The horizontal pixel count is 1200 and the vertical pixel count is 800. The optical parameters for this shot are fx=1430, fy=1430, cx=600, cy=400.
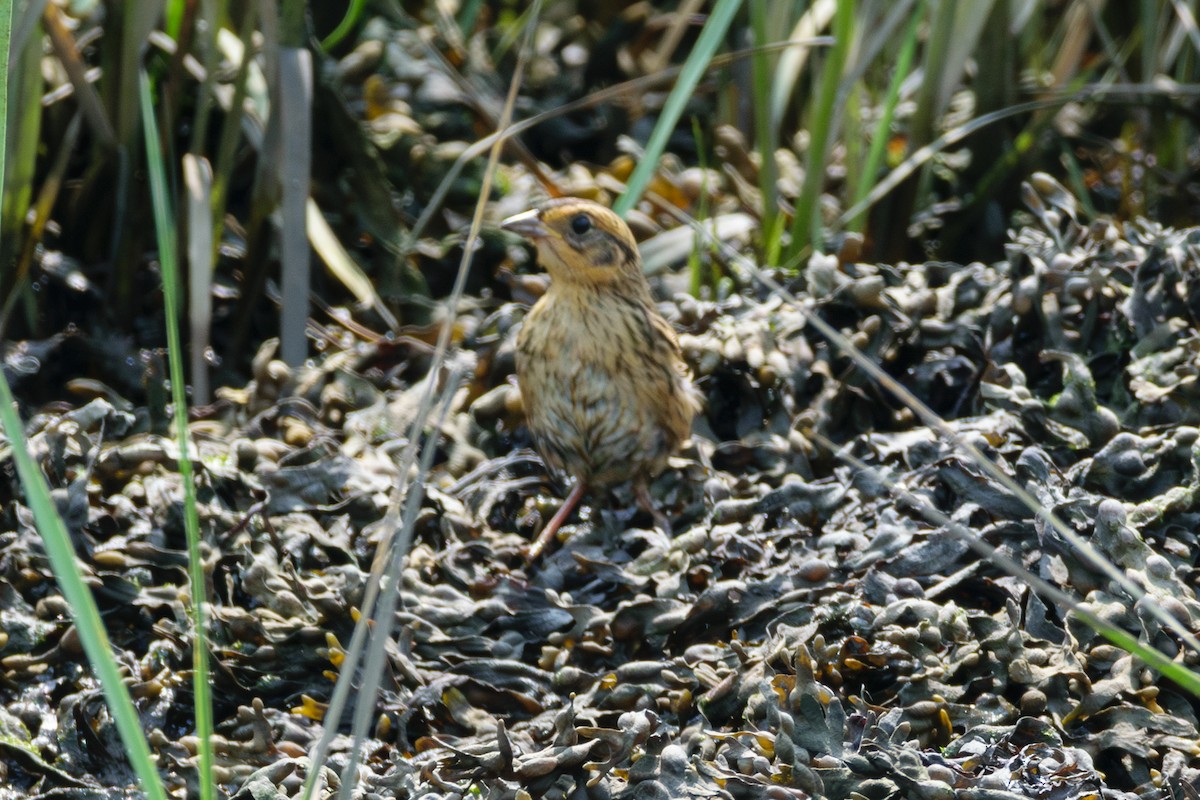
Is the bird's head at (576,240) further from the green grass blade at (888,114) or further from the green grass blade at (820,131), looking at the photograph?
the green grass blade at (888,114)

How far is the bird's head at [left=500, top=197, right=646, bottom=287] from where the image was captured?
3307 mm

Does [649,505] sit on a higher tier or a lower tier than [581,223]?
lower

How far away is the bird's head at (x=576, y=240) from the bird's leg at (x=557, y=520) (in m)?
0.48

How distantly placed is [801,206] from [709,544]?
130cm

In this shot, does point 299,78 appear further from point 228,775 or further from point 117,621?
point 228,775

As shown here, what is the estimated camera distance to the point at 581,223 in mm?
3320

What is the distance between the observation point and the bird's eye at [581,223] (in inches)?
130

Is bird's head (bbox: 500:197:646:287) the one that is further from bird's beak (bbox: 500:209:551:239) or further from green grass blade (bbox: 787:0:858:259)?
green grass blade (bbox: 787:0:858:259)

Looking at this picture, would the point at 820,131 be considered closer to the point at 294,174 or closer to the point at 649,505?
the point at 649,505

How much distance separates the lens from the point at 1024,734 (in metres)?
2.31

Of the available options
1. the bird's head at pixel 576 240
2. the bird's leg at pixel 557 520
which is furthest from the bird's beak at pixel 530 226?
the bird's leg at pixel 557 520

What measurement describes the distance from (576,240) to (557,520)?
0.66 meters

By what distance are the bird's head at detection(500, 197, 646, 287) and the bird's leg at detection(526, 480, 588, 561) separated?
482 millimetres

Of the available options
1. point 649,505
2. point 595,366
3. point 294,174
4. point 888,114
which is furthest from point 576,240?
point 888,114
